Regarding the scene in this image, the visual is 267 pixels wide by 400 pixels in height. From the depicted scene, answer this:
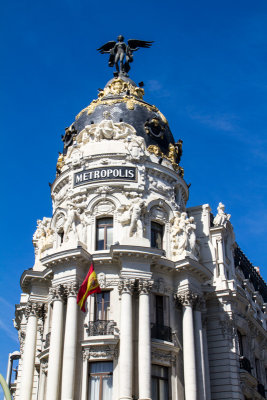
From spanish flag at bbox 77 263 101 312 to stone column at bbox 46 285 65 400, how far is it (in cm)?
209

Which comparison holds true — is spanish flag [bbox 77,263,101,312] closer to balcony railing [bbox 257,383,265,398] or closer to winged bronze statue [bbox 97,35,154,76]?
balcony railing [bbox 257,383,265,398]

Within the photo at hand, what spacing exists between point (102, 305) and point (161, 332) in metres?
3.90

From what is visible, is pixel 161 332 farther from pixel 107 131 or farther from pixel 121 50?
pixel 121 50

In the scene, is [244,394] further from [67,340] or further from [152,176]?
[152,176]

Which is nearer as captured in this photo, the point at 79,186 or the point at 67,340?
the point at 67,340

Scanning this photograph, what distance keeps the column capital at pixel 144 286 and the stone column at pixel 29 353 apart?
8.01 meters

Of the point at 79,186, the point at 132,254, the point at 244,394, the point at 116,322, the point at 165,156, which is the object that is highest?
the point at 165,156

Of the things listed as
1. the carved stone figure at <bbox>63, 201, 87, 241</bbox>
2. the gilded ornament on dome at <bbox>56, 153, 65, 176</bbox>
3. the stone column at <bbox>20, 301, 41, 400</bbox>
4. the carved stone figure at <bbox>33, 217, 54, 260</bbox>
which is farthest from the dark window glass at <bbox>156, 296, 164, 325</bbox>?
the gilded ornament on dome at <bbox>56, 153, 65, 176</bbox>

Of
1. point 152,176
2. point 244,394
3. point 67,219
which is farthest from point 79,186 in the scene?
point 244,394

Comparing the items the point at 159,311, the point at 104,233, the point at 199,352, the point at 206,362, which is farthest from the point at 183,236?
the point at 206,362

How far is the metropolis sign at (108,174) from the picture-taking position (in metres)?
38.3

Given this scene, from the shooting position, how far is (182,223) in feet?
127

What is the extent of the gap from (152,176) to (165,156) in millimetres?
2454

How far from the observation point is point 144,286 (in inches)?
1346
